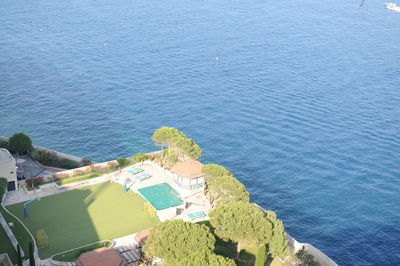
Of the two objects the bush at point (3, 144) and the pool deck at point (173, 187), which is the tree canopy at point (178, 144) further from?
the bush at point (3, 144)

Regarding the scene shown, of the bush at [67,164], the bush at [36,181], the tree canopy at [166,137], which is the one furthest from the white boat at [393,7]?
the bush at [36,181]

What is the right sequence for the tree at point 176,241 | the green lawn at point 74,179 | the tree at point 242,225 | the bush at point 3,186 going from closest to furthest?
the tree at point 176,241, the tree at point 242,225, the bush at point 3,186, the green lawn at point 74,179

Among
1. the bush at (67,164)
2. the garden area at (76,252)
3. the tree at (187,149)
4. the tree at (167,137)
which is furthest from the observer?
the bush at (67,164)

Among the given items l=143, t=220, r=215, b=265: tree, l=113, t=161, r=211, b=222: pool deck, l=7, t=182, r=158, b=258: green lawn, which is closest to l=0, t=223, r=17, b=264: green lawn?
l=7, t=182, r=158, b=258: green lawn

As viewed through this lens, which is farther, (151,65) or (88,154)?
(151,65)

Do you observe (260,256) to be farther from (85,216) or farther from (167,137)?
(167,137)

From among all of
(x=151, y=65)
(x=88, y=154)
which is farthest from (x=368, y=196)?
(x=151, y=65)

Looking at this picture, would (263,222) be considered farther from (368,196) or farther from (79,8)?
(79,8)
